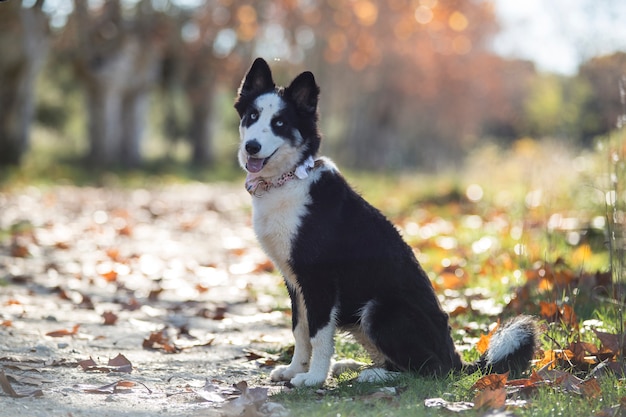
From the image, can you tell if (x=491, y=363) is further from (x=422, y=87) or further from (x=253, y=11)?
(x=422, y=87)

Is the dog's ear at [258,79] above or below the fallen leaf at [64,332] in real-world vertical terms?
above

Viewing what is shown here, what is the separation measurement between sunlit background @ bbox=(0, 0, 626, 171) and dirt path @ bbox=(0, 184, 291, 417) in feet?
8.89

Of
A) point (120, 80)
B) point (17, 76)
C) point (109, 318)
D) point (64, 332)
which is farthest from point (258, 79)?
point (120, 80)

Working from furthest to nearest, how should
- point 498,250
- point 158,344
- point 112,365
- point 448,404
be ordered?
1. point 498,250
2. point 158,344
3. point 112,365
4. point 448,404

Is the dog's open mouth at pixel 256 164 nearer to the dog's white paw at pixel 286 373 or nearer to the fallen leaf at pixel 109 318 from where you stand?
the dog's white paw at pixel 286 373

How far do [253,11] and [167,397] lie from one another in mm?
20180

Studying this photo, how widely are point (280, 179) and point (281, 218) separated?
0.81 ft

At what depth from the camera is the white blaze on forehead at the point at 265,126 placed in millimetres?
4449

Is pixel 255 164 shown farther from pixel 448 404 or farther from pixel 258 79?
pixel 448 404

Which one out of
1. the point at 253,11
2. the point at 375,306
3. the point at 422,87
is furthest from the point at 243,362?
the point at 422,87

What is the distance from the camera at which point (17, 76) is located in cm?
2067

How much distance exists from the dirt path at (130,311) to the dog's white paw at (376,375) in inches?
20.9

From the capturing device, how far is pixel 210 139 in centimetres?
3312

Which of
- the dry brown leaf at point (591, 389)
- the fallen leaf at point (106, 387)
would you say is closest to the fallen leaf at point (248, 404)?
the fallen leaf at point (106, 387)
